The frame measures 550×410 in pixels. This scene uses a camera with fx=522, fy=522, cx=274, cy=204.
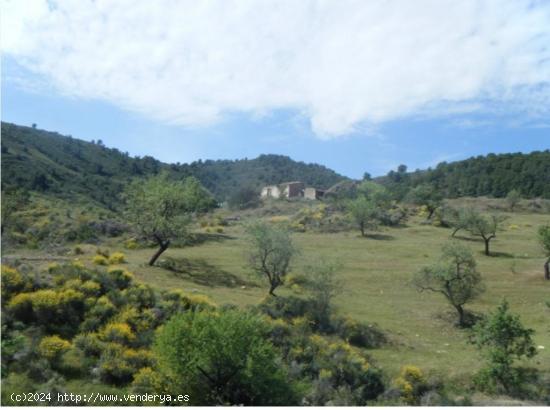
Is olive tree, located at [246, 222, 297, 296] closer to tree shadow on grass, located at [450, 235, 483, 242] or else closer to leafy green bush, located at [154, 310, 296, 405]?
leafy green bush, located at [154, 310, 296, 405]

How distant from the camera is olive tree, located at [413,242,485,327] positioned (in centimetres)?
3331

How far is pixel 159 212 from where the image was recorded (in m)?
41.6

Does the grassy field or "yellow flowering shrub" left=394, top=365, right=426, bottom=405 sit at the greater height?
the grassy field

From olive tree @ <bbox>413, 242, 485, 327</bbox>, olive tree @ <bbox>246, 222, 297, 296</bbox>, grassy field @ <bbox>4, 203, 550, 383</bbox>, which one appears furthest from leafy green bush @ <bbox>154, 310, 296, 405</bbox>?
olive tree @ <bbox>413, 242, 485, 327</bbox>

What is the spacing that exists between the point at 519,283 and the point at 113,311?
32.2m

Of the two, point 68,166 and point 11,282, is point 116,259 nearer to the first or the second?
point 11,282

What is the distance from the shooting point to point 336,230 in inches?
2749

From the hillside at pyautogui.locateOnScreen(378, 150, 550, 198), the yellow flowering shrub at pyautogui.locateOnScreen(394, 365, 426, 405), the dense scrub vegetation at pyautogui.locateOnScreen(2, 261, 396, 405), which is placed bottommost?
the yellow flowering shrub at pyautogui.locateOnScreen(394, 365, 426, 405)

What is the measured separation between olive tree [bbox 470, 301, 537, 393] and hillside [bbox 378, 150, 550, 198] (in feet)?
308

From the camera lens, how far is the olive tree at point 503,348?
22750 millimetres

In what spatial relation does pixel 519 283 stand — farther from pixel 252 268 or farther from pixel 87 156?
pixel 87 156

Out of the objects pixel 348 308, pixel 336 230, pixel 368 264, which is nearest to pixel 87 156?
pixel 336 230

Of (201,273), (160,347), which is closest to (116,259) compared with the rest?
(201,273)

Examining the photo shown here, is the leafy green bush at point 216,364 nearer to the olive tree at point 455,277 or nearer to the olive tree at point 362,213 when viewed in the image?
the olive tree at point 455,277
